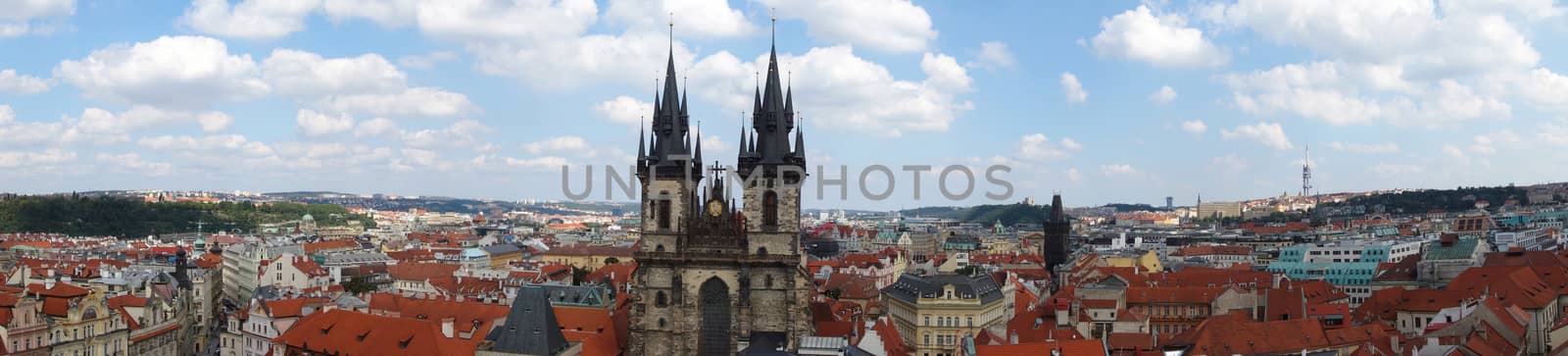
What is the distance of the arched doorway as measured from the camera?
203 feet

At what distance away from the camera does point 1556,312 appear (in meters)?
76.0

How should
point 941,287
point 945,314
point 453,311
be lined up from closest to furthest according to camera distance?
point 945,314 → point 453,311 → point 941,287

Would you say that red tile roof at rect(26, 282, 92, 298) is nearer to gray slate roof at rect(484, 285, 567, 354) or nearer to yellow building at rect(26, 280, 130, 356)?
yellow building at rect(26, 280, 130, 356)

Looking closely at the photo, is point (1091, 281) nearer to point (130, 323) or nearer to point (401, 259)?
point (130, 323)

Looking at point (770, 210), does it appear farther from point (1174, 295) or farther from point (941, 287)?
point (1174, 295)

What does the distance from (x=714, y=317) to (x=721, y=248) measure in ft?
11.8

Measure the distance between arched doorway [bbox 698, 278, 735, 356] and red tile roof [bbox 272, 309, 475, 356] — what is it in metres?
12.2

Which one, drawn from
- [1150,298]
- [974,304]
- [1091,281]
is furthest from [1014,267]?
[974,304]

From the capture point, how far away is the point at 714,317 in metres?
62.1

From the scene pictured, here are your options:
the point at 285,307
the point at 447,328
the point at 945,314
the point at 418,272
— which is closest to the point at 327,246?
the point at 418,272

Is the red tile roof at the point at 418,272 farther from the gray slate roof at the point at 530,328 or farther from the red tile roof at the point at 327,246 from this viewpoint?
the gray slate roof at the point at 530,328

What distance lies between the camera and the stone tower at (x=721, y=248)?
201 ft

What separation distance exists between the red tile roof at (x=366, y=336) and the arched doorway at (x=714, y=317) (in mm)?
12156

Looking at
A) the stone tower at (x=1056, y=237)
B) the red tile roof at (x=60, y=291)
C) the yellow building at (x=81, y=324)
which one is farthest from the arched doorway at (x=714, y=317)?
the stone tower at (x=1056, y=237)
